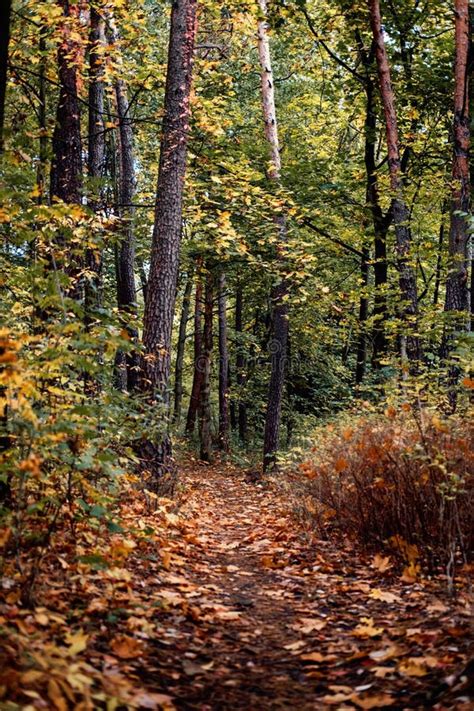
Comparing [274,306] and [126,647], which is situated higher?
[274,306]

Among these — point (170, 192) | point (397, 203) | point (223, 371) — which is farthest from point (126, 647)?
point (223, 371)

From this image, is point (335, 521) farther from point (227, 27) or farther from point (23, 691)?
point (227, 27)

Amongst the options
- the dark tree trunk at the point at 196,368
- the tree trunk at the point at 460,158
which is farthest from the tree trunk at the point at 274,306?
the dark tree trunk at the point at 196,368

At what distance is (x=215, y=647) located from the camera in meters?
4.04

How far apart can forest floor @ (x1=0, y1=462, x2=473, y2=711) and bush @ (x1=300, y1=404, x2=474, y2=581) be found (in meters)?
0.31

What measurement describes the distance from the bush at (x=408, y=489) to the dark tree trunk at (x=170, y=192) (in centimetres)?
329

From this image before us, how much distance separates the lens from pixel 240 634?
436 cm

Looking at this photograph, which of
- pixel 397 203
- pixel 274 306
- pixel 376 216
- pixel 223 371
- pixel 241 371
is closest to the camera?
pixel 397 203

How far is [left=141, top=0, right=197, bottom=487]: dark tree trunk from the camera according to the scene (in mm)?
9117

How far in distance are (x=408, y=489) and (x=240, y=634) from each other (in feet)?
7.17

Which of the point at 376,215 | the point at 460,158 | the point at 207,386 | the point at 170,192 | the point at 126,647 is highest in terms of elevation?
the point at 460,158

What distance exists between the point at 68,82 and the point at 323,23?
22.5ft

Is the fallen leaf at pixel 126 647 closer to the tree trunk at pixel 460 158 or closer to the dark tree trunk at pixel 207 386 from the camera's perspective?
the tree trunk at pixel 460 158

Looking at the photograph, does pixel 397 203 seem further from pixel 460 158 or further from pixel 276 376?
pixel 276 376
